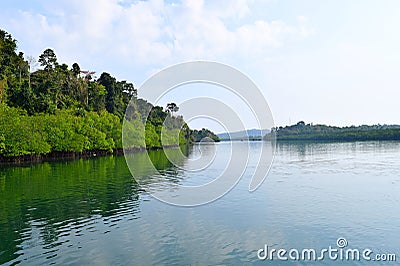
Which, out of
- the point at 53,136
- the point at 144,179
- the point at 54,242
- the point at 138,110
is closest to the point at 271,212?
the point at 54,242

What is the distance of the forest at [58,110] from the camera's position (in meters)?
36.5

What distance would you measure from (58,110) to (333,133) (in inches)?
3770

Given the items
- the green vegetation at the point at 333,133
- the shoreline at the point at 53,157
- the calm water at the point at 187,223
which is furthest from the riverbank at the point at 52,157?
the green vegetation at the point at 333,133

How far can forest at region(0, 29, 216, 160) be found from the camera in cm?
3650

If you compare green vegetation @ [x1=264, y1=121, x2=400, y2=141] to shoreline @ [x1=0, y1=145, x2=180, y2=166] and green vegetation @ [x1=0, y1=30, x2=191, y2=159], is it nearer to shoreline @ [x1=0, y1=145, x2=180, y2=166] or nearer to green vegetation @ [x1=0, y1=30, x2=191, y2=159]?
green vegetation @ [x1=0, y1=30, x2=191, y2=159]

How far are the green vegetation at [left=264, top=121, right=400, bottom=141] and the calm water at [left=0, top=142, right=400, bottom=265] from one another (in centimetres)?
8109

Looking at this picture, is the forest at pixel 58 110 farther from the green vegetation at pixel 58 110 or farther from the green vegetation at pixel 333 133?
the green vegetation at pixel 333 133

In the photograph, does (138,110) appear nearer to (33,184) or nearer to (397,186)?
(33,184)

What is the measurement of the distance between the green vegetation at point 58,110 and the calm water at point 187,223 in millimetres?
16601

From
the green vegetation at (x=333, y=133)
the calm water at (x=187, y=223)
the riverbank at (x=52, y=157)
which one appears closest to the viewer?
the calm water at (x=187, y=223)

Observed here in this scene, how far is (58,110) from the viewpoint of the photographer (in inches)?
1905

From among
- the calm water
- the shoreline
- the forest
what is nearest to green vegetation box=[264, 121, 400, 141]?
the forest

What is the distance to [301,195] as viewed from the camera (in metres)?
18.1

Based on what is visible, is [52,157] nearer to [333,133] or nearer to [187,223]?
[187,223]
